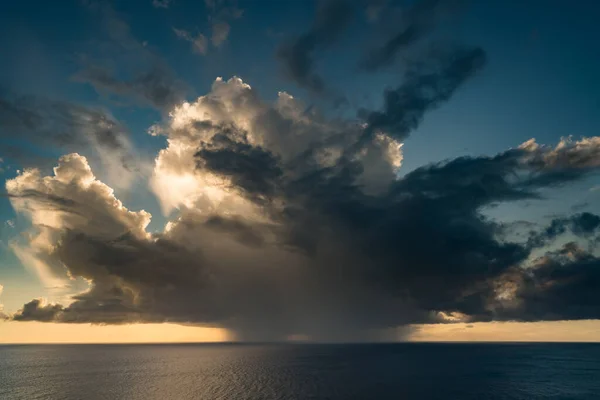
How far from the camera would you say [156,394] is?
91625 millimetres

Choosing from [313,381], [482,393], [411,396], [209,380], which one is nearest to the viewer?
[411,396]

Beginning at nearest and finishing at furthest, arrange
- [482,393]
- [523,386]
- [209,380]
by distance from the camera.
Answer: [482,393]
[523,386]
[209,380]

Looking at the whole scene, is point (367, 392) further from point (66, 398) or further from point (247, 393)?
point (66, 398)

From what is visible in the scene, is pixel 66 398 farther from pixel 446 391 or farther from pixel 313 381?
pixel 446 391

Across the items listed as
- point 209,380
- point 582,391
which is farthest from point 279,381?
point 582,391

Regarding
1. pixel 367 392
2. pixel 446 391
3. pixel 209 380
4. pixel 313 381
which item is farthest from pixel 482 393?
pixel 209 380

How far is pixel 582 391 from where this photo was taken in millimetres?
95500

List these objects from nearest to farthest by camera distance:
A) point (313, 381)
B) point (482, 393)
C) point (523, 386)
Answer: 1. point (482, 393)
2. point (523, 386)
3. point (313, 381)

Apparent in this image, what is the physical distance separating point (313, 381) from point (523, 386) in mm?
62902

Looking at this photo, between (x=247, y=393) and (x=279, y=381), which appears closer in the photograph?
(x=247, y=393)

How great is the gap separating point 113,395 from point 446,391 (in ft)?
289

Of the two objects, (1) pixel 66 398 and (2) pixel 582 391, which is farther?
(2) pixel 582 391

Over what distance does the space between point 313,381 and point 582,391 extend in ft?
248

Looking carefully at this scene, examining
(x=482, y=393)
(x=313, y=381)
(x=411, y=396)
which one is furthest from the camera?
(x=313, y=381)
